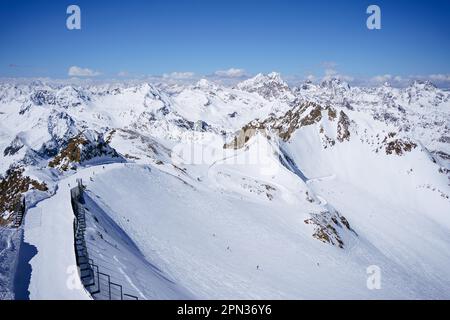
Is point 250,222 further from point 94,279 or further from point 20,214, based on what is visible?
point 94,279

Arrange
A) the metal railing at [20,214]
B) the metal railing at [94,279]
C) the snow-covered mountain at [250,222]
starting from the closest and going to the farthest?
the metal railing at [94,279] < the snow-covered mountain at [250,222] < the metal railing at [20,214]

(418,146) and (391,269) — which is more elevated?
(418,146)

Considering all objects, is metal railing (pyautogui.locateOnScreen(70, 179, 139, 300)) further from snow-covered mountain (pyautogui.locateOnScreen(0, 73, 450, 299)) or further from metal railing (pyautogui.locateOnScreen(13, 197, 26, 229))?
metal railing (pyautogui.locateOnScreen(13, 197, 26, 229))

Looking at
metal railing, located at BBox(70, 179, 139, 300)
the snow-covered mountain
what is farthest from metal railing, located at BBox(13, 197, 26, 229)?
metal railing, located at BBox(70, 179, 139, 300)

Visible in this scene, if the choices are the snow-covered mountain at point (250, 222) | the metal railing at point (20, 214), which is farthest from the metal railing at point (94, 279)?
the metal railing at point (20, 214)

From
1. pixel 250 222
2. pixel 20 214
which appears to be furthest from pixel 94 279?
pixel 250 222

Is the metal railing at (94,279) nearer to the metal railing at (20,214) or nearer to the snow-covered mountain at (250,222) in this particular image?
the snow-covered mountain at (250,222)

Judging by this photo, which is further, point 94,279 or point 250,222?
point 250,222

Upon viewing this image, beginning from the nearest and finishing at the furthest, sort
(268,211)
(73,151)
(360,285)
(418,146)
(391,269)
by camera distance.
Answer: (360,285)
(391,269)
(268,211)
(73,151)
(418,146)

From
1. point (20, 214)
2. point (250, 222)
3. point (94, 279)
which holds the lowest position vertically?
point (250, 222)
